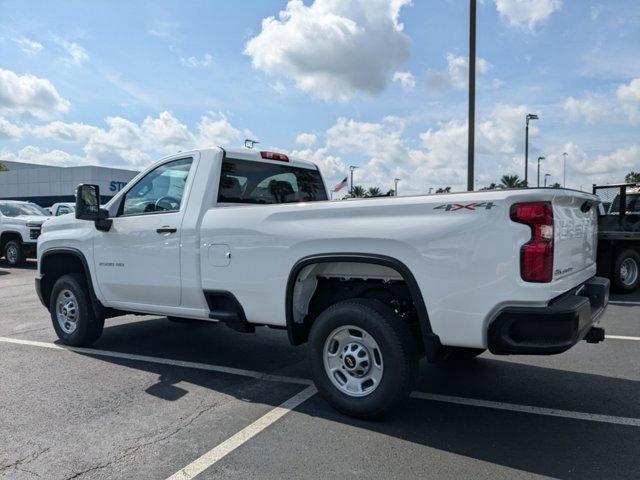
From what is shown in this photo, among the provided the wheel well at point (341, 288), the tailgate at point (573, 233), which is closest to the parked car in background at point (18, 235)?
the wheel well at point (341, 288)

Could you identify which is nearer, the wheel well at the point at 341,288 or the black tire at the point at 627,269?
the wheel well at the point at 341,288

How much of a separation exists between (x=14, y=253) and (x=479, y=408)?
48.9 ft

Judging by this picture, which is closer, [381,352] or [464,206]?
[464,206]

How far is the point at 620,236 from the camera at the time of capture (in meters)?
9.11

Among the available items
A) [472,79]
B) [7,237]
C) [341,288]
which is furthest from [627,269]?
[7,237]

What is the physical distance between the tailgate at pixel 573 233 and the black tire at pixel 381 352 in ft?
3.56

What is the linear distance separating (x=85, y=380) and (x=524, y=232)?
3981 millimetres

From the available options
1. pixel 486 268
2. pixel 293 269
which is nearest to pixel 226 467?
pixel 293 269

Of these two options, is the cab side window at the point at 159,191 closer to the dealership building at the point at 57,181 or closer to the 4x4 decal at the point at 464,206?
the 4x4 decal at the point at 464,206

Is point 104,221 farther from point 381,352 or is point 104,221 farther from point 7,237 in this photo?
point 7,237

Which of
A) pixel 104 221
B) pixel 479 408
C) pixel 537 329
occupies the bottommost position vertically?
pixel 479 408

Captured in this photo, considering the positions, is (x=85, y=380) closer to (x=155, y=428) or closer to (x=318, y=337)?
(x=155, y=428)

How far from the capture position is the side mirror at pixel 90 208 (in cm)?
546

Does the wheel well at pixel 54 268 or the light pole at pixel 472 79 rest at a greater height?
the light pole at pixel 472 79
